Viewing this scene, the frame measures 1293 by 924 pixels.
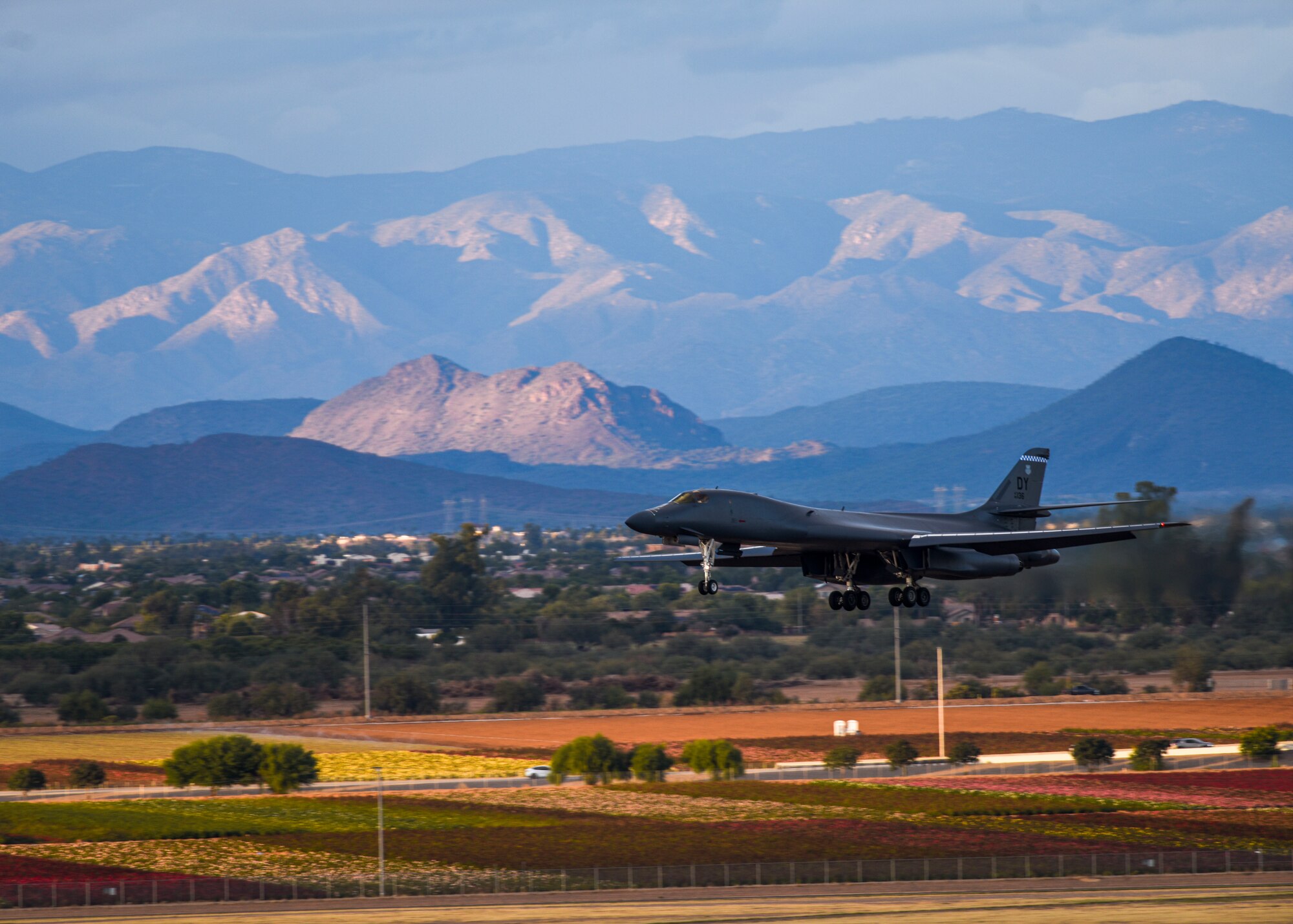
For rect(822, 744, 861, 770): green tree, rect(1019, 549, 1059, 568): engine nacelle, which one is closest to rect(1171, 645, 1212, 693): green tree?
rect(822, 744, 861, 770): green tree

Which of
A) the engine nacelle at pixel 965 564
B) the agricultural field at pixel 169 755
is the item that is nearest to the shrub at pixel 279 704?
the agricultural field at pixel 169 755

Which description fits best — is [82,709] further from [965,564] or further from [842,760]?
[965,564]

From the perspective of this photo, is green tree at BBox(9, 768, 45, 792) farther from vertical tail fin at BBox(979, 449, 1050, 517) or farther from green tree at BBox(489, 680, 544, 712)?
vertical tail fin at BBox(979, 449, 1050, 517)

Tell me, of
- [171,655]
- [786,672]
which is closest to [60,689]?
[171,655]


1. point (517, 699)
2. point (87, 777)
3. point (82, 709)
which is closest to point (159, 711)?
point (82, 709)

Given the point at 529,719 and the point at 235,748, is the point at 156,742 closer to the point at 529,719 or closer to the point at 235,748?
the point at 235,748
